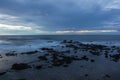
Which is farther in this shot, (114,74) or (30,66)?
(30,66)

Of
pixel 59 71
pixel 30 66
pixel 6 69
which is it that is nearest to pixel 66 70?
pixel 59 71

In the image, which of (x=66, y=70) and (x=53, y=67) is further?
(x=53, y=67)

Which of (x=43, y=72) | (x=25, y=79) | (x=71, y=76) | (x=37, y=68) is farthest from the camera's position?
(x=37, y=68)

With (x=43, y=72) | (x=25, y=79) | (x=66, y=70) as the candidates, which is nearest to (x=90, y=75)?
(x=66, y=70)

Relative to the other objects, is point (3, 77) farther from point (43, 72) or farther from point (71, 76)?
point (71, 76)

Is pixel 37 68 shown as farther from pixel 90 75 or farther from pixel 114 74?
pixel 114 74

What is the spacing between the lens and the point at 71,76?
16.2 m

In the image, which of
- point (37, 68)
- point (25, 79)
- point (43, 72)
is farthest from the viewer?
point (37, 68)

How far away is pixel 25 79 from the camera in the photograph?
15258mm

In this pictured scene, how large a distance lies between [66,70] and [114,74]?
16.2ft

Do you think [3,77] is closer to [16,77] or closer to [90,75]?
[16,77]

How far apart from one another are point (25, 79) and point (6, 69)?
4.37 m

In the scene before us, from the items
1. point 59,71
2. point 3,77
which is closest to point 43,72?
point 59,71

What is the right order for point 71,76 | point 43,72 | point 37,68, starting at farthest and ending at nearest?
1. point 37,68
2. point 43,72
3. point 71,76
